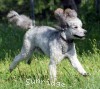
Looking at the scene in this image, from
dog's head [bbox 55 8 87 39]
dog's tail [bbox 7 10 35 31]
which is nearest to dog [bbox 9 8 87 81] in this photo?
dog's head [bbox 55 8 87 39]

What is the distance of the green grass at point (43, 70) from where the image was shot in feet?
22.9

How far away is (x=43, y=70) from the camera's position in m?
A: 8.41

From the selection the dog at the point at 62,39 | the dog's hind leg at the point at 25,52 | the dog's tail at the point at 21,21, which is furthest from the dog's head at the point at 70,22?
the dog's tail at the point at 21,21

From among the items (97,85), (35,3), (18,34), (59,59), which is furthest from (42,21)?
(97,85)

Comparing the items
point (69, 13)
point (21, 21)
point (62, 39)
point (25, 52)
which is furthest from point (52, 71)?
point (21, 21)

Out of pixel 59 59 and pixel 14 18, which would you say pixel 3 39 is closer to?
pixel 14 18

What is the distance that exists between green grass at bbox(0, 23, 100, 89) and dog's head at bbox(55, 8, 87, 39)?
0.61 meters

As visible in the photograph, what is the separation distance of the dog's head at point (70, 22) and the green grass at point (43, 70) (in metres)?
0.61

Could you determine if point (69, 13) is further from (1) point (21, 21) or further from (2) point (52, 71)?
(1) point (21, 21)

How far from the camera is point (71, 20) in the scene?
25.2ft

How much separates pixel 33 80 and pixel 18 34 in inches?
228

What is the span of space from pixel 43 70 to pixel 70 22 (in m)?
1.16

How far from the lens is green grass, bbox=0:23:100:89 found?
6.99 meters

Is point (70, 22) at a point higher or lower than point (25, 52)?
higher
